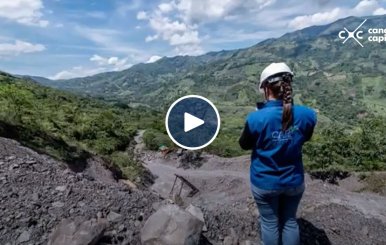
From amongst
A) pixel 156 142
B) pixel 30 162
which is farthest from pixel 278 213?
pixel 156 142

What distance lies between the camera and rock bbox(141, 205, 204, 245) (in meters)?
5.32

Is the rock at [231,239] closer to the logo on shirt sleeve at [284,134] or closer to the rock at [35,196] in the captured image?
the logo on shirt sleeve at [284,134]

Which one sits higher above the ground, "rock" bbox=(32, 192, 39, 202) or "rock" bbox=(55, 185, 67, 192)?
"rock" bbox=(32, 192, 39, 202)

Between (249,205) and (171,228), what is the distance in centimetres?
574

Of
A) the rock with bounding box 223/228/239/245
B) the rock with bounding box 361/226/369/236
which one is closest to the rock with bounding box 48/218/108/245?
the rock with bounding box 223/228/239/245

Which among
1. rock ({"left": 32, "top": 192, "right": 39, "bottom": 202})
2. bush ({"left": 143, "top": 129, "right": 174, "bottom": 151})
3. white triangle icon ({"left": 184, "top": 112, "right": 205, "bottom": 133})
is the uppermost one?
white triangle icon ({"left": 184, "top": 112, "right": 205, "bottom": 133})

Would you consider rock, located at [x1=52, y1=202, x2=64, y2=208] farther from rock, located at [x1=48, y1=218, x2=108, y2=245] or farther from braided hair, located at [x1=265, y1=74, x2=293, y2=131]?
braided hair, located at [x1=265, y1=74, x2=293, y2=131]

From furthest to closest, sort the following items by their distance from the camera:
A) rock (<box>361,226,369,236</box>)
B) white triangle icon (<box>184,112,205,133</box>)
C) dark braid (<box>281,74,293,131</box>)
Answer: rock (<box>361,226,369,236</box>), white triangle icon (<box>184,112,205,133</box>), dark braid (<box>281,74,293,131</box>)

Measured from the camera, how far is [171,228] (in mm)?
5363

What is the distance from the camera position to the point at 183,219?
18.0ft

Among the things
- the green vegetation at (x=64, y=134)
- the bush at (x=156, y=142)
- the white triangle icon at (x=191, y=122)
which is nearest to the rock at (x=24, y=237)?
Answer: the white triangle icon at (x=191, y=122)

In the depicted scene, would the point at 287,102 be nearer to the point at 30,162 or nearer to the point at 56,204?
the point at 56,204

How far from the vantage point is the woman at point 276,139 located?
14.2 feet

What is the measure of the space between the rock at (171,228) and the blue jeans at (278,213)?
39.3 inches
